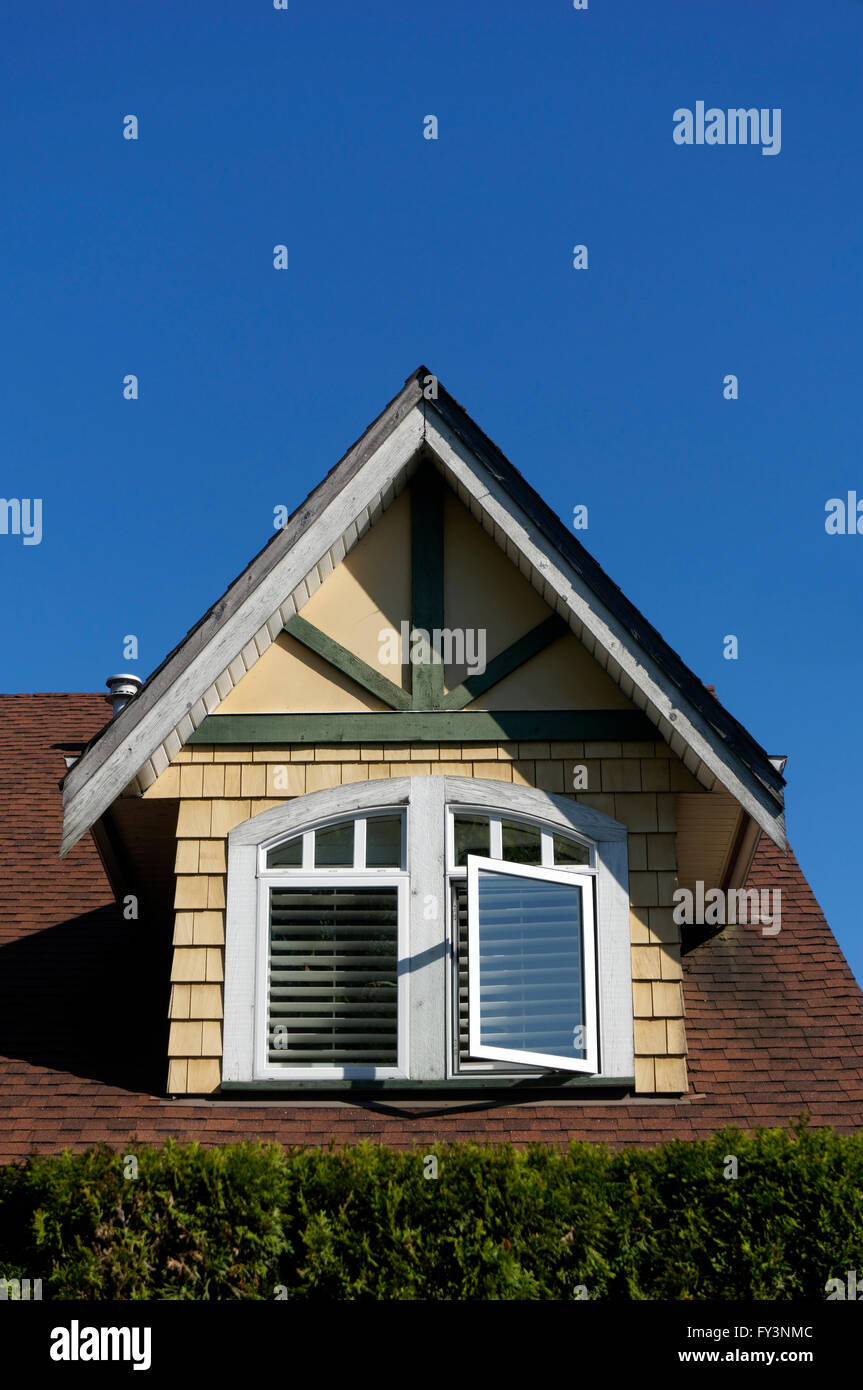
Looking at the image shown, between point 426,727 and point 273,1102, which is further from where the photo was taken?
point 426,727

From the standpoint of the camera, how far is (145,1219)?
23.6ft

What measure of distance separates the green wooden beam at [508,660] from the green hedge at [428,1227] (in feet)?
9.84

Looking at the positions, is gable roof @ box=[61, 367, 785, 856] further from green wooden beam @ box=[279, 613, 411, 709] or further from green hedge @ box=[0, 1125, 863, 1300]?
green hedge @ box=[0, 1125, 863, 1300]

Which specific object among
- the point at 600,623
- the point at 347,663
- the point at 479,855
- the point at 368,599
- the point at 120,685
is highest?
the point at 120,685

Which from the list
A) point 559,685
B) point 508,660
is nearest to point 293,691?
point 508,660

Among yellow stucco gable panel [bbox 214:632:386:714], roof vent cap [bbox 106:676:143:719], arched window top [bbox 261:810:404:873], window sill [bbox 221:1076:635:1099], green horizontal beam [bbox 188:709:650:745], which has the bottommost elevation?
window sill [bbox 221:1076:635:1099]

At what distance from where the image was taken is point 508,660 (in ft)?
30.5

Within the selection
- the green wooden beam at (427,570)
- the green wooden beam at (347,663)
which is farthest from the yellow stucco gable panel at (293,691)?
the green wooden beam at (427,570)

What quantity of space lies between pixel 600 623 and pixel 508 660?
75 centimetres

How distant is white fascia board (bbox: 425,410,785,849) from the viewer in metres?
8.50

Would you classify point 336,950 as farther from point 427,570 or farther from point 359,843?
point 427,570

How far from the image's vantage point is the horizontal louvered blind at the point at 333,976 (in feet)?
28.6

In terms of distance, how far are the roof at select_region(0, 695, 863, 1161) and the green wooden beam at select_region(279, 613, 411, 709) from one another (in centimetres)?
175

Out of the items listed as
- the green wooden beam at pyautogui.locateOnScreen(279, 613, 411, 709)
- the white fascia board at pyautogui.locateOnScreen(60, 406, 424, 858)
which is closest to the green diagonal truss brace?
the green wooden beam at pyautogui.locateOnScreen(279, 613, 411, 709)
